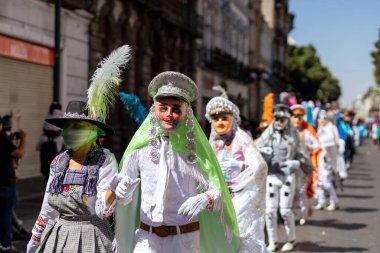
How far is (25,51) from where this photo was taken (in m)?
17.3

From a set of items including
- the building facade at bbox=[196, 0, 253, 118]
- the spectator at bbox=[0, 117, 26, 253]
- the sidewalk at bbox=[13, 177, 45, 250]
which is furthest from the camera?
the building facade at bbox=[196, 0, 253, 118]

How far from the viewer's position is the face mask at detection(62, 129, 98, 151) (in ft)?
15.6

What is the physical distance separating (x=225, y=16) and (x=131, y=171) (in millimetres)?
37992

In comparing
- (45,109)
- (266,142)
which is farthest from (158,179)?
(45,109)

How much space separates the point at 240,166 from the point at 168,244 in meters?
2.37

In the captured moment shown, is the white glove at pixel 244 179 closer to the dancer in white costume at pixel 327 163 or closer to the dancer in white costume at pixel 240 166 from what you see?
the dancer in white costume at pixel 240 166

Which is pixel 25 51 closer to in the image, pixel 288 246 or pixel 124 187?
pixel 288 246

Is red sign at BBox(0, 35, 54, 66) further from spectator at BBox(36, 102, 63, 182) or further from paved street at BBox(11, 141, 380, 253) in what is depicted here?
spectator at BBox(36, 102, 63, 182)

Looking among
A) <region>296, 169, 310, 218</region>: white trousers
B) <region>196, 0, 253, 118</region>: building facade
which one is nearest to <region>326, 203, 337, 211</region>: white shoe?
<region>296, 169, 310, 218</region>: white trousers

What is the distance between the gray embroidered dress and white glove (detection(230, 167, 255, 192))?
2.28 metres

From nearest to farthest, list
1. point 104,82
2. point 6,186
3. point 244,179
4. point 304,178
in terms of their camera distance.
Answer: point 104,82 < point 244,179 < point 6,186 < point 304,178

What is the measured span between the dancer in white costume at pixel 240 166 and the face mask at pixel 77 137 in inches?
91.9

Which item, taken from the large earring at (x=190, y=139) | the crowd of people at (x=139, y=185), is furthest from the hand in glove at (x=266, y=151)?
the large earring at (x=190, y=139)

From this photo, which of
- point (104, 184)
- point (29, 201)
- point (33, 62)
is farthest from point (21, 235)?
point (33, 62)
